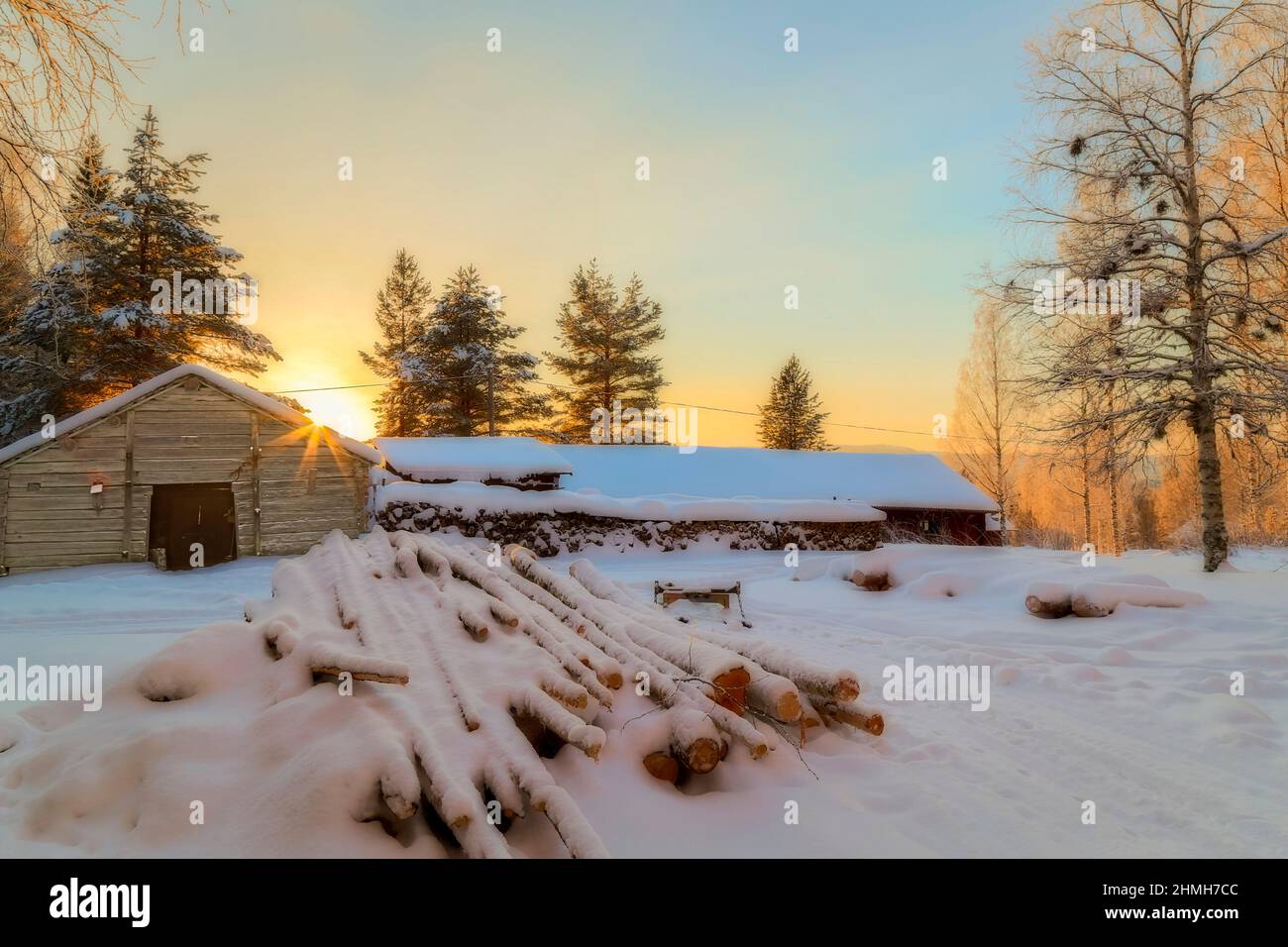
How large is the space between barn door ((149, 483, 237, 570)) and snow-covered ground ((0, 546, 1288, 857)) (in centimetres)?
673

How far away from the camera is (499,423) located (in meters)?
34.6

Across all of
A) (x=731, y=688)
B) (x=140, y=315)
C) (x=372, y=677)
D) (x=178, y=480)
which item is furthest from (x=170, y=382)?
(x=731, y=688)

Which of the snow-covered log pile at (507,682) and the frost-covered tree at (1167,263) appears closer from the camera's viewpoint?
the snow-covered log pile at (507,682)

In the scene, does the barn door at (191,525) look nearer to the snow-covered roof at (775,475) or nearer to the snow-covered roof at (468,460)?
the snow-covered roof at (468,460)

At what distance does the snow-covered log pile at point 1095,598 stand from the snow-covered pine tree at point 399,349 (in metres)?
30.4

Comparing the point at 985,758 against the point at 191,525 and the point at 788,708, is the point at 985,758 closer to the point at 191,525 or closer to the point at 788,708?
the point at 788,708

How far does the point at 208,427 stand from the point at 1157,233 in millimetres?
22582

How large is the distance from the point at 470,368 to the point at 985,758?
32.1m
